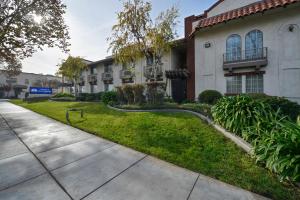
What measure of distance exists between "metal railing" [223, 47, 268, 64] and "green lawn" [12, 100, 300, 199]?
8461 millimetres

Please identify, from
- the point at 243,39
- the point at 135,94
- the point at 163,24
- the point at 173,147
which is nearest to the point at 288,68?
the point at 243,39

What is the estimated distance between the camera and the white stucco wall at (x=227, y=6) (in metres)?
14.3

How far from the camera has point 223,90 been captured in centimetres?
1510

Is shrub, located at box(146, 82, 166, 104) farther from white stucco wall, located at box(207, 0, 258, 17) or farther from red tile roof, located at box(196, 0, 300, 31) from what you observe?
white stucco wall, located at box(207, 0, 258, 17)

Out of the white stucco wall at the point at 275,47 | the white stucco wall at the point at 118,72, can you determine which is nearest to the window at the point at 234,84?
the white stucco wall at the point at 275,47

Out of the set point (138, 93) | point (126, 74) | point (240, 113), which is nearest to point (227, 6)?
point (138, 93)

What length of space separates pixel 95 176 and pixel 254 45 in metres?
14.9

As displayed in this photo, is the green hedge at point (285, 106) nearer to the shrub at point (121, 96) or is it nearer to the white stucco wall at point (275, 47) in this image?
the white stucco wall at point (275, 47)

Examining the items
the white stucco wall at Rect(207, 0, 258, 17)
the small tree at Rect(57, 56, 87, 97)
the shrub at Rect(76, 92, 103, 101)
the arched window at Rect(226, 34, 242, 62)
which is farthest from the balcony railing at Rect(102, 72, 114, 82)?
the arched window at Rect(226, 34, 242, 62)

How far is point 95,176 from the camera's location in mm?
4004

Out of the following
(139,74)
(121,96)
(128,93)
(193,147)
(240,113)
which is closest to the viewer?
(193,147)

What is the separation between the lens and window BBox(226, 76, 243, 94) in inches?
572

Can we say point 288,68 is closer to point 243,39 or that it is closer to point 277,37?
point 277,37

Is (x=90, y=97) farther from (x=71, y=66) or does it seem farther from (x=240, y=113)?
(x=240, y=113)
